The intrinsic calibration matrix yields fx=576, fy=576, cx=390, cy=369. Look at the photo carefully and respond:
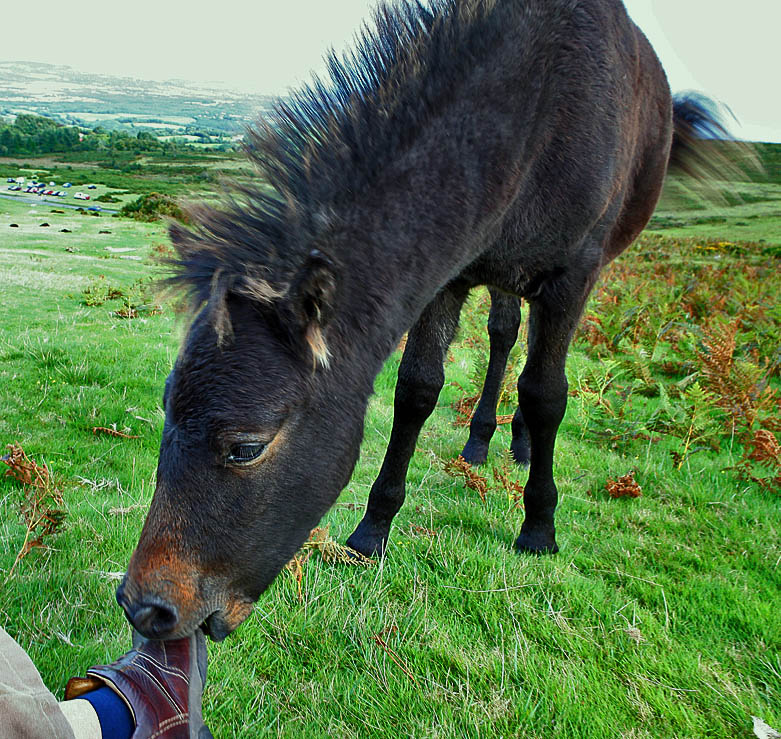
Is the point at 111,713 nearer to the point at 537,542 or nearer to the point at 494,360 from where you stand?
the point at 537,542

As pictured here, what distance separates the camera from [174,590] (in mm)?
1845

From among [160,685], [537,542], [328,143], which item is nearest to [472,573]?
[537,542]

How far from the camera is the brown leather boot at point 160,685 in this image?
6.11 feet

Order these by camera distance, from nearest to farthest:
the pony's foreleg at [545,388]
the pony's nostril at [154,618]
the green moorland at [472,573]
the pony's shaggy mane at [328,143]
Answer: the pony's nostril at [154,618]
the pony's shaggy mane at [328,143]
the green moorland at [472,573]
the pony's foreleg at [545,388]

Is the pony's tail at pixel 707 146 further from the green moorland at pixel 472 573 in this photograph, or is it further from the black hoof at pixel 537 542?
the black hoof at pixel 537 542

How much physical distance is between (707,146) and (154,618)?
6628 millimetres

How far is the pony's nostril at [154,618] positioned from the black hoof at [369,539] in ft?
5.11

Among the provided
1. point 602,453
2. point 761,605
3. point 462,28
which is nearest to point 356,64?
point 462,28

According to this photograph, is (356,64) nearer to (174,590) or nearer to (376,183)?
(376,183)

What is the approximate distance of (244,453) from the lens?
188 centimetres

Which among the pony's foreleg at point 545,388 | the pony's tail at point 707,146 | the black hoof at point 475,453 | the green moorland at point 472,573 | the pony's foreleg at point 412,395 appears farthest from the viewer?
the pony's tail at point 707,146

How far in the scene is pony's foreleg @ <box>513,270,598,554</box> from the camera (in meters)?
3.24

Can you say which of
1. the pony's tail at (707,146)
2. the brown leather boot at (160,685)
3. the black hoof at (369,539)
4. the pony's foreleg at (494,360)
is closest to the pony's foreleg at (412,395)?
the black hoof at (369,539)

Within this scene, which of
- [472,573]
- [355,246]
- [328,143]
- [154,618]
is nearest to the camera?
[154,618]
